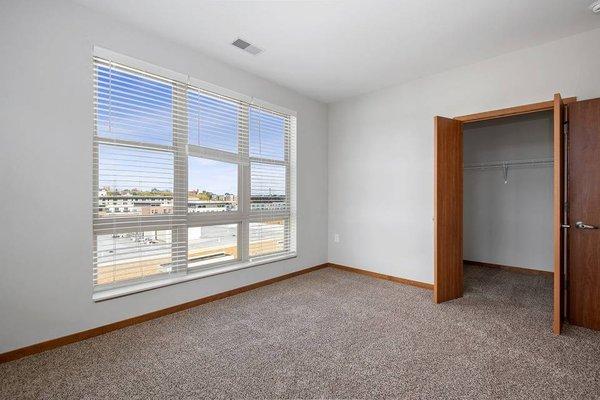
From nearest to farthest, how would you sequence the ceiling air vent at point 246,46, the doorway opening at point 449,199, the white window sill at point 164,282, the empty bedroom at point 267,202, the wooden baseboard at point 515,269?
the empty bedroom at point 267,202 → the white window sill at point 164,282 → the ceiling air vent at point 246,46 → the doorway opening at point 449,199 → the wooden baseboard at point 515,269

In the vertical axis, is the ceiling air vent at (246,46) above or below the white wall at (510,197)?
above

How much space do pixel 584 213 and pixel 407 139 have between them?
79.2 inches

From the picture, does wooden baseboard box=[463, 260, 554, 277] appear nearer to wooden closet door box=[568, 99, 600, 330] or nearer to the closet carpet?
the closet carpet

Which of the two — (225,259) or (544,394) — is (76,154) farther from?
(544,394)

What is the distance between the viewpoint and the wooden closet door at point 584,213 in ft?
8.46

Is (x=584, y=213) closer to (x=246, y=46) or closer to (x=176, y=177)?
(x=246, y=46)

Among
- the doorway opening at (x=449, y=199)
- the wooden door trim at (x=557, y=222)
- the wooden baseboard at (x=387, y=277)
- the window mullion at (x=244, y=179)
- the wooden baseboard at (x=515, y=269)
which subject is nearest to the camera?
the wooden door trim at (x=557, y=222)

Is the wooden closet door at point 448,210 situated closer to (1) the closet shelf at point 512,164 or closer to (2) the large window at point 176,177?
(1) the closet shelf at point 512,164

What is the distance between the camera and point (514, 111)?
10.4 ft

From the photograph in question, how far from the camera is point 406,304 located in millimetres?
3229

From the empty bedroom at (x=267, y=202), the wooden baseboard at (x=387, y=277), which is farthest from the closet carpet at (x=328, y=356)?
the wooden baseboard at (x=387, y=277)

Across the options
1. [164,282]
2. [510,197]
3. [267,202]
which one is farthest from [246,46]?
[510,197]

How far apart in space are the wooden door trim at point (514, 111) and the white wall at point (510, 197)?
153 cm

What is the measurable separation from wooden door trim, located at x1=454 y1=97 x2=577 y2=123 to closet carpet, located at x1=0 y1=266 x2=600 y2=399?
2.11 m
